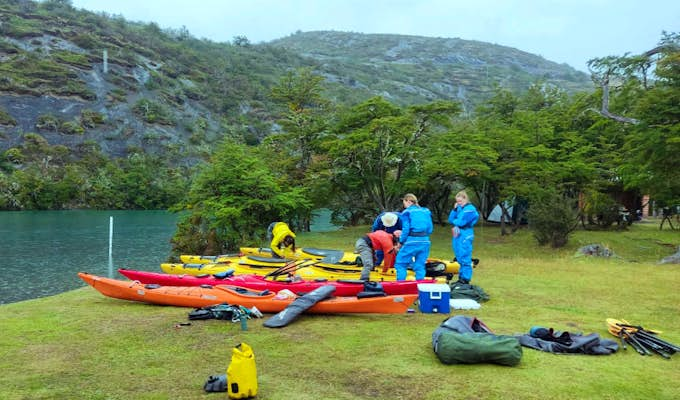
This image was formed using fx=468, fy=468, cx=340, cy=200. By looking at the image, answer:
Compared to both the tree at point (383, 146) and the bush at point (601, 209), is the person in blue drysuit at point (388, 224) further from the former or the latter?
the bush at point (601, 209)

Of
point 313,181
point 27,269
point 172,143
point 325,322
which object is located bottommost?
point 27,269

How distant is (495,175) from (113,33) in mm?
98086

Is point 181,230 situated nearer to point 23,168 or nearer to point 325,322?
point 325,322

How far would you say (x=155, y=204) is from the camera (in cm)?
5741

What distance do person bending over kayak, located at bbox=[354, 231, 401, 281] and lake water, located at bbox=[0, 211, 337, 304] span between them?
954cm

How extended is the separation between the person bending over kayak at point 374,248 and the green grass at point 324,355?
189 centimetres

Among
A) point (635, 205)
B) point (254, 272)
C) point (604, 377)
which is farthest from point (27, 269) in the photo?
point (635, 205)

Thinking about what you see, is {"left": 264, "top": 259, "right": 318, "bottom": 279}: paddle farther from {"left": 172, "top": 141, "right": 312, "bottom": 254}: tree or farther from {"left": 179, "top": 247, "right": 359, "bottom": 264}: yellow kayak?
{"left": 172, "top": 141, "right": 312, "bottom": 254}: tree

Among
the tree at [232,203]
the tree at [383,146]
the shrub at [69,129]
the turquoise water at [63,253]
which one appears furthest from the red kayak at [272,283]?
the shrub at [69,129]

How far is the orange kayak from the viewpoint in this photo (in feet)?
23.3

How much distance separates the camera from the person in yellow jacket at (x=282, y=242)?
10969 mm

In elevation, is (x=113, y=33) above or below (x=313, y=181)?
above

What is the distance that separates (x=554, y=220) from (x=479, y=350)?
1329 cm

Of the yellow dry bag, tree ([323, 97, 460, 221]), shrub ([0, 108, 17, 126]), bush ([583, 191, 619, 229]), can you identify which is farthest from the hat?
shrub ([0, 108, 17, 126])
